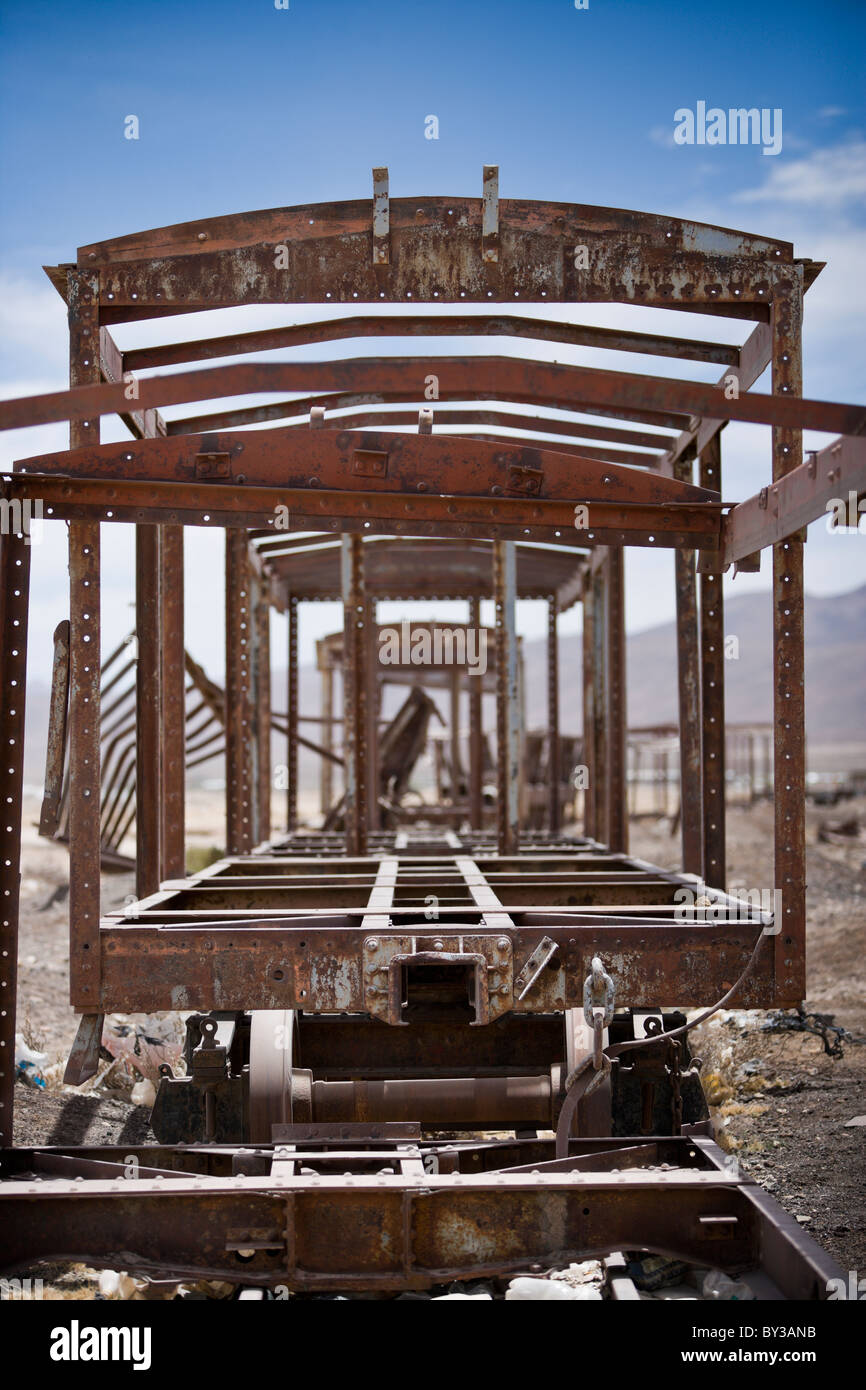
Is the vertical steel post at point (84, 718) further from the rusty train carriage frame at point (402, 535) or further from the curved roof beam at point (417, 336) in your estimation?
the curved roof beam at point (417, 336)

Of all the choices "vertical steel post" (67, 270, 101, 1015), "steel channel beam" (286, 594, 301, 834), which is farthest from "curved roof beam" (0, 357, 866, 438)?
"steel channel beam" (286, 594, 301, 834)

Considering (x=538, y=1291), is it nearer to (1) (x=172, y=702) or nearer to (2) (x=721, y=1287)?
(2) (x=721, y=1287)

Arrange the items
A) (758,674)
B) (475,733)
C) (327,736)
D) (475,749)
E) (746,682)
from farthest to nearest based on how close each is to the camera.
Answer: (758,674) → (746,682) → (327,736) → (475,749) → (475,733)

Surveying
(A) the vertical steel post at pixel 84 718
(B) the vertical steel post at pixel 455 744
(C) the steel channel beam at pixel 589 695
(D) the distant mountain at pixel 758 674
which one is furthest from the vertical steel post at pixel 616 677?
(D) the distant mountain at pixel 758 674

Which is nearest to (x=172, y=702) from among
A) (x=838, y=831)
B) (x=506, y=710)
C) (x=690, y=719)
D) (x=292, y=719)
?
(x=506, y=710)

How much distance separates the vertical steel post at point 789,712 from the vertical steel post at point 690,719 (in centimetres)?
170

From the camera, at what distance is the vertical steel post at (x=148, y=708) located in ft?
20.2

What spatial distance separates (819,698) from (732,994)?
143757 millimetres

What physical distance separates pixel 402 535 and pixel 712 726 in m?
2.21

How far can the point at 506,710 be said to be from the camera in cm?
780

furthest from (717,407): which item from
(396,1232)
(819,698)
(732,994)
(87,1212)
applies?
(819,698)

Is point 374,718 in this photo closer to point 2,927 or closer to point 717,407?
point 2,927

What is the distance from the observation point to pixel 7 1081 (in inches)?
173

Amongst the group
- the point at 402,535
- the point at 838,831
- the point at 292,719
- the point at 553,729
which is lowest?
the point at 838,831
